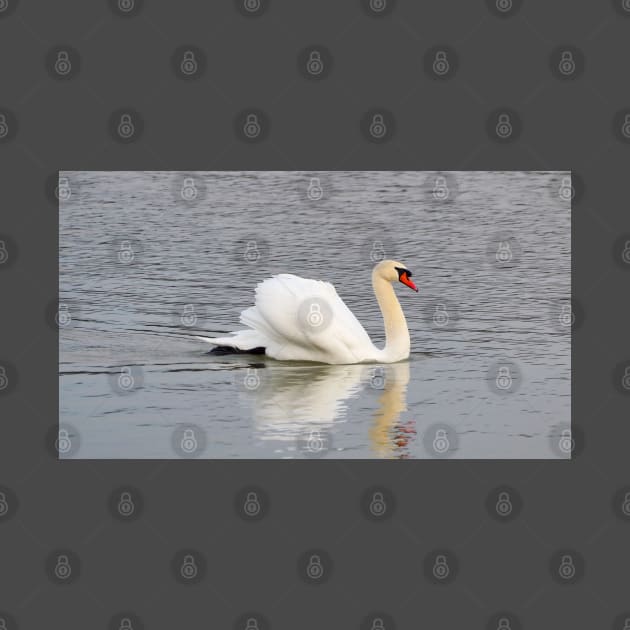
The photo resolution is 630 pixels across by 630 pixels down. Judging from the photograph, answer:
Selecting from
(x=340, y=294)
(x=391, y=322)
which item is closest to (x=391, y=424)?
(x=391, y=322)

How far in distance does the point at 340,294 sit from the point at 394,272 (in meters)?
0.84

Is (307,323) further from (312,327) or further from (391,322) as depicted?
(391,322)

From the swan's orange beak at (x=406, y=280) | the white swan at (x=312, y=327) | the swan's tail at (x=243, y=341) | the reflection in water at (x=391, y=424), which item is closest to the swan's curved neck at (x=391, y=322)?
the white swan at (x=312, y=327)

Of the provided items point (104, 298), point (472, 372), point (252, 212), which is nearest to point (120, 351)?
point (104, 298)

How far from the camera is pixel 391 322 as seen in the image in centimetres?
2006

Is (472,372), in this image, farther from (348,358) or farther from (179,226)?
(179,226)

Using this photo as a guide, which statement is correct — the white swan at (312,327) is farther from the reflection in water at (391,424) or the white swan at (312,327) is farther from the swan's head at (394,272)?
the reflection in water at (391,424)

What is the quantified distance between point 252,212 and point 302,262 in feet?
2.39

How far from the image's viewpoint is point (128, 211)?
20.1 meters

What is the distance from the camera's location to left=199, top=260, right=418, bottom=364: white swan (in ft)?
63.4

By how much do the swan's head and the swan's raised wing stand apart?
2.18 feet

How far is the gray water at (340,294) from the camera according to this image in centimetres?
1755

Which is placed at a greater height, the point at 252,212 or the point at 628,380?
the point at 252,212

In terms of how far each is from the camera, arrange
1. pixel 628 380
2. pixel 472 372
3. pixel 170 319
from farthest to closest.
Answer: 1. pixel 170 319
2. pixel 472 372
3. pixel 628 380
